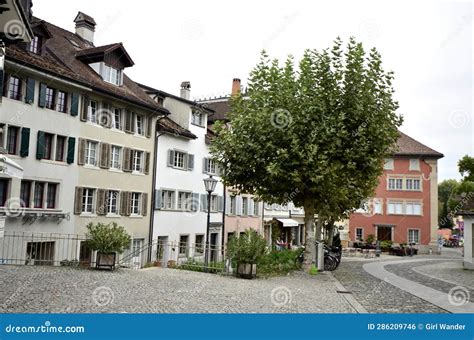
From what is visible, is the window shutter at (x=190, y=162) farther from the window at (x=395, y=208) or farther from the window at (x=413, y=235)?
the window at (x=413, y=235)

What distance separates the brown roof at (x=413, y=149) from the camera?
52.7 metres

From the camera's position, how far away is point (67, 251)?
78.7 ft

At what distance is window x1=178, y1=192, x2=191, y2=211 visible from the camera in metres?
32.6

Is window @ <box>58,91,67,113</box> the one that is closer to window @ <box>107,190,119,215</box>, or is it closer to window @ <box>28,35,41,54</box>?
window @ <box>28,35,41,54</box>

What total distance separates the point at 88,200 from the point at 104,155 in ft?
8.11

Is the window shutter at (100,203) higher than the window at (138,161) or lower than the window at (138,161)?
lower

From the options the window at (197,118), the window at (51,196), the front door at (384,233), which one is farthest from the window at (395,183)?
the window at (51,196)

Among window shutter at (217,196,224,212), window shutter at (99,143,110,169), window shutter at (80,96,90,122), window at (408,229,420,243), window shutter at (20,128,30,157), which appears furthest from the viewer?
window at (408,229,420,243)

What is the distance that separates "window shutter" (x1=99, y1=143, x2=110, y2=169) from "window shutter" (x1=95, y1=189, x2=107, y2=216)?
1313 mm

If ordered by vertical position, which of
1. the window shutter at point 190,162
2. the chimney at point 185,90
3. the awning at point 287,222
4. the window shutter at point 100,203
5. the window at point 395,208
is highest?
→ the chimney at point 185,90

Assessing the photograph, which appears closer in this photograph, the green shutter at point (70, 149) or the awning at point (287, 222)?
the green shutter at point (70, 149)

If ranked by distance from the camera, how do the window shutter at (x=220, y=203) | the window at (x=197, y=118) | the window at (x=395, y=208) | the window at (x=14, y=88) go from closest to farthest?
the window at (x=14, y=88) < the window at (x=197, y=118) < the window shutter at (x=220, y=203) < the window at (x=395, y=208)

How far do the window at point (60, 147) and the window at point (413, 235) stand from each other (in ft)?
131

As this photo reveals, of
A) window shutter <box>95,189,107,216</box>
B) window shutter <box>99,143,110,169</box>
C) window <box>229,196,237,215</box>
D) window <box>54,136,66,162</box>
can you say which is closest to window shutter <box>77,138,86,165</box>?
window <box>54,136,66,162</box>
